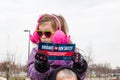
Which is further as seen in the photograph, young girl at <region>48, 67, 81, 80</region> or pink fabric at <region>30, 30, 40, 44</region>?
pink fabric at <region>30, 30, 40, 44</region>

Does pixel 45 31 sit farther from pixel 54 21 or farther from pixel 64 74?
pixel 64 74

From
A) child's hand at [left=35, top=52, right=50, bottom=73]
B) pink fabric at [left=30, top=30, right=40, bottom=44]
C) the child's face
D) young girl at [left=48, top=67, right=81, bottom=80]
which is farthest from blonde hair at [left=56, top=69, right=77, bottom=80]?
pink fabric at [left=30, top=30, right=40, bottom=44]

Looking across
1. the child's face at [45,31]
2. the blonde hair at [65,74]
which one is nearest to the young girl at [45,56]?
the child's face at [45,31]

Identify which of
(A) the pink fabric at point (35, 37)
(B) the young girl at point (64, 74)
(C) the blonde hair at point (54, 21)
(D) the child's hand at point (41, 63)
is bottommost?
(B) the young girl at point (64, 74)

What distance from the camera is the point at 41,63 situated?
204 centimetres

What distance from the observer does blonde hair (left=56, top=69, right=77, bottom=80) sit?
1.99 m

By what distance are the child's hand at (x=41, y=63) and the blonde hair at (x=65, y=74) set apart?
10cm

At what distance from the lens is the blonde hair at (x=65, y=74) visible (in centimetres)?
199

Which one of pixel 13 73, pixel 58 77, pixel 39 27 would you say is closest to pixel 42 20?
pixel 39 27

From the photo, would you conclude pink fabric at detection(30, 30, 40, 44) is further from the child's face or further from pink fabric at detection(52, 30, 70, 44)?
pink fabric at detection(52, 30, 70, 44)

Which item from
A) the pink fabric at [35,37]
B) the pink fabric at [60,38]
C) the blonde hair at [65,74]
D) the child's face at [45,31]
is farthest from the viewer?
the pink fabric at [35,37]

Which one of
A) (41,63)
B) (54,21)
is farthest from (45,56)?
(54,21)

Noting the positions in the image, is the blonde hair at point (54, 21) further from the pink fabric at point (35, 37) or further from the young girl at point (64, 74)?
the young girl at point (64, 74)

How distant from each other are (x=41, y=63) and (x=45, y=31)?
0.35 metres
